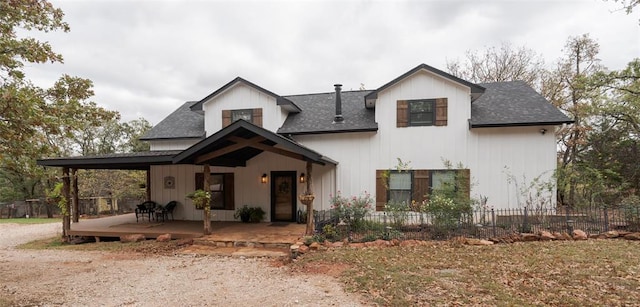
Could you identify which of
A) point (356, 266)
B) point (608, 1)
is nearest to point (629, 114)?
point (608, 1)

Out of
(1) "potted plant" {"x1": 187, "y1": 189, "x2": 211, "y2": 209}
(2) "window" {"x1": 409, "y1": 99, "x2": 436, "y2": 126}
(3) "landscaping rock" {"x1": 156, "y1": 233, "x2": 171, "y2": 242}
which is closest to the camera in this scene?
(1) "potted plant" {"x1": 187, "y1": 189, "x2": 211, "y2": 209}

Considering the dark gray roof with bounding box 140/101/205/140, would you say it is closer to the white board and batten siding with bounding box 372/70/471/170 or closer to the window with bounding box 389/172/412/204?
the white board and batten siding with bounding box 372/70/471/170

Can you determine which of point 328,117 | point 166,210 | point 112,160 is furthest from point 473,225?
point 166,210

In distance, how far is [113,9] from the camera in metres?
12.1

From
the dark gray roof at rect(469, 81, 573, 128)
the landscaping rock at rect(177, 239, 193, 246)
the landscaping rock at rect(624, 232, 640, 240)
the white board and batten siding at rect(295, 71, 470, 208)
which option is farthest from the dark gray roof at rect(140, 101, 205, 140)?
the landscaping rock at rect(624, 232, 640, 240)

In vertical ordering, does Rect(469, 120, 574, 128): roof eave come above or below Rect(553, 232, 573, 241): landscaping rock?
above

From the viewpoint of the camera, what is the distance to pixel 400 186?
10703mm

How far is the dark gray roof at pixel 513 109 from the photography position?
9.65 meters

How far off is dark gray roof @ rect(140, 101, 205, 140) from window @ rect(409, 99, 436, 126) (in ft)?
27.6

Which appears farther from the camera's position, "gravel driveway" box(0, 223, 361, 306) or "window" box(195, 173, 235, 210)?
"window" box(195, 173, 235, 210)

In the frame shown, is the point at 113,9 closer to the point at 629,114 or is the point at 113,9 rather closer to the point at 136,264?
the point at 136,264

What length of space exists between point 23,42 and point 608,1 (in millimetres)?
15019

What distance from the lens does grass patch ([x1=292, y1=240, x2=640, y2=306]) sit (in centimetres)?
446

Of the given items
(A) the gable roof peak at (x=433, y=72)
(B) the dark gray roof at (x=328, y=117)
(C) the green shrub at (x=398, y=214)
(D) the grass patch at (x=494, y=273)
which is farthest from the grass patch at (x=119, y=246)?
(A) the gable roof peak at (x=433, y=72)
